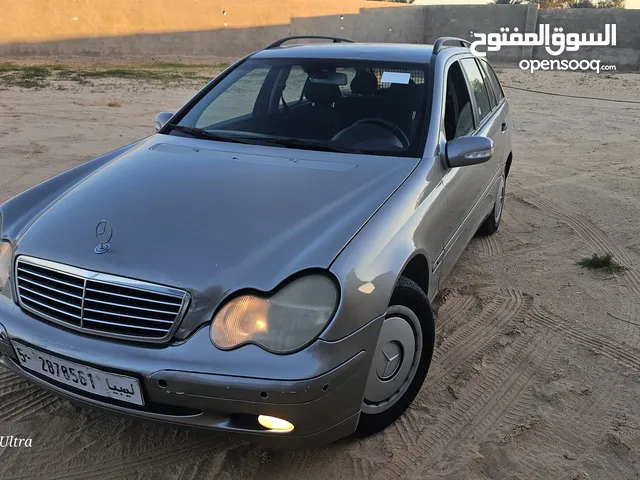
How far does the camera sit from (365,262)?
2.14m

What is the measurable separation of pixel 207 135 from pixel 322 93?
76 cm

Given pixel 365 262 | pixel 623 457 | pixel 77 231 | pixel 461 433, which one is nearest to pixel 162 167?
pixel 77 231

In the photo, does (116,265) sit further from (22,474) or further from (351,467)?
(351,467)

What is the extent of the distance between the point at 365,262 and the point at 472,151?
3.81ft

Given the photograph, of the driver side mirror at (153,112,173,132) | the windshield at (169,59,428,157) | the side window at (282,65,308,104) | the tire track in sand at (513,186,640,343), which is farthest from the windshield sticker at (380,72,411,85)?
the tire track in sand at (513,186,640,343)

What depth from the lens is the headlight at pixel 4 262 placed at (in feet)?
7.70

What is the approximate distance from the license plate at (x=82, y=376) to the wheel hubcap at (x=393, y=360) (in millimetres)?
866

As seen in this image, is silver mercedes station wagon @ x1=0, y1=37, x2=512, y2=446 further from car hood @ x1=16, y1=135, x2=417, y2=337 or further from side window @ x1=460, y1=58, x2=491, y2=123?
side window @ x1=460, y1=58, x2=491, y2=123

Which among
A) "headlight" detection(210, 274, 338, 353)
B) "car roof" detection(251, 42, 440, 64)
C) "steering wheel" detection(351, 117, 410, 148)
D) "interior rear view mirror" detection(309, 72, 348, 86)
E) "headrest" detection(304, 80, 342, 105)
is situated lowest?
"headlight" detection(210, 274, 338, 353)

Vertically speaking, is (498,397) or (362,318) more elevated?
(362,318)

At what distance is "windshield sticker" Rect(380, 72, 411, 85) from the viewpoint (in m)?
3.38

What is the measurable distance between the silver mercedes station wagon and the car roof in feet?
0.86

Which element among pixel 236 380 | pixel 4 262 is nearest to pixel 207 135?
pixel 4 262

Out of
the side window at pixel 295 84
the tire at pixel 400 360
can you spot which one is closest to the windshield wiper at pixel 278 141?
the side window at pixel 295 84
